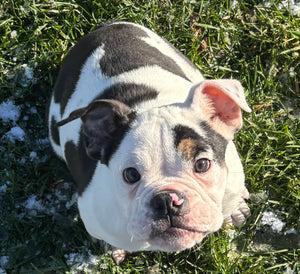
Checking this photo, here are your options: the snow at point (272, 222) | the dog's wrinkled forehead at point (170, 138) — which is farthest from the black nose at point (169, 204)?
the snow at point (272, 222)

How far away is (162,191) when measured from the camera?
3.20m

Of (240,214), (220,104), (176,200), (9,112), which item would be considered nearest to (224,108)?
(220,104)

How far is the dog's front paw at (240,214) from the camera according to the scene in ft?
16.2

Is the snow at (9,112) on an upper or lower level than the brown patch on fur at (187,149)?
lower

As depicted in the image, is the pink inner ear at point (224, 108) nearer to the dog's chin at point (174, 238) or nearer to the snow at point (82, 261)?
the dog's chin at point (174, 238)

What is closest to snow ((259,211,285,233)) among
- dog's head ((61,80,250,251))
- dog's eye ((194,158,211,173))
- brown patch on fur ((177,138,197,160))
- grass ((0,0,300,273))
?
grass ((0,0,300,273))

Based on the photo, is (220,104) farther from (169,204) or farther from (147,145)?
Result: (169,204)

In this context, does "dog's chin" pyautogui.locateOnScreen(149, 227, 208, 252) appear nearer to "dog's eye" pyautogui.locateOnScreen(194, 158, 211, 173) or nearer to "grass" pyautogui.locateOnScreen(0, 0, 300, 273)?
"dog's eye" pyautogui.locateOnScreen(194, 158, 211, 173)

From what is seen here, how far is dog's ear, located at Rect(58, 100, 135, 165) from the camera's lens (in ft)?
11.5

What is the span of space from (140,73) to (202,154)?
1.10m

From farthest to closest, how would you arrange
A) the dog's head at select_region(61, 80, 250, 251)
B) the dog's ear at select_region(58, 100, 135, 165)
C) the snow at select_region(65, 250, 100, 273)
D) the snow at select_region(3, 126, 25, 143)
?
the snow at select_region(3, 126, 25, 143) → the snow at select_region(65, 250, 100, 273) → the dog's ear at select_region(58, 100, 135, 165) → the dog's head at select_region(61, 80, 250, 251)

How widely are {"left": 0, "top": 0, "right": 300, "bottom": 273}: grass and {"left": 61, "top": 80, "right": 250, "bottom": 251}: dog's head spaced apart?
55.8 inches

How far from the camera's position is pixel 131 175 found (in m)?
3.40

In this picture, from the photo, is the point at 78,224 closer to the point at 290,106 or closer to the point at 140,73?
the point at 140,73
